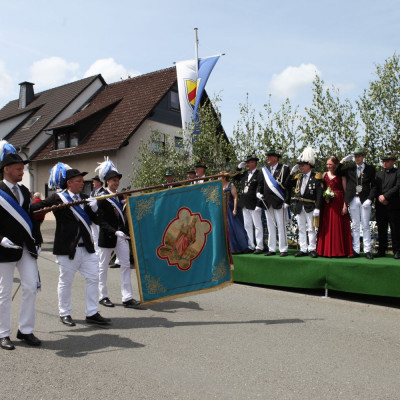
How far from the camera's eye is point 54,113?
2902cm

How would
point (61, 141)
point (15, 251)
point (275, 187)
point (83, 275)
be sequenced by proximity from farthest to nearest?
point (61, 141), point (275, 187), point (83, 275), point (15, 251)

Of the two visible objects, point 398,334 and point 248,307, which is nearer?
point 398,334

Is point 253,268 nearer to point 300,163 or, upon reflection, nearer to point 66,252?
point 300,163

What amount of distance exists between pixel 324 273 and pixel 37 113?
28.0 m

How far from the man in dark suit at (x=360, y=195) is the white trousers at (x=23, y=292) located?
17.6 feet

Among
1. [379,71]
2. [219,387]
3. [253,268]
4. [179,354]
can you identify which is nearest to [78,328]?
[179,354]

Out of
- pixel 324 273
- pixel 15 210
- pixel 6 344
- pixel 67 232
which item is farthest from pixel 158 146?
pixel 6 344

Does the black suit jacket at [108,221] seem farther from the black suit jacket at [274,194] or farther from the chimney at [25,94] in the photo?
the chimney at [25,94]

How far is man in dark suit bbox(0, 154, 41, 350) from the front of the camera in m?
4.93

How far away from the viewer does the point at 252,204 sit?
9.22 metres

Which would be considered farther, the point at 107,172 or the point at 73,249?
the point at 107,172

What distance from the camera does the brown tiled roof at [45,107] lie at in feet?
93.4

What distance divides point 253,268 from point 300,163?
7.10 ft

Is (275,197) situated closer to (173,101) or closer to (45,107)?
(173,101)
